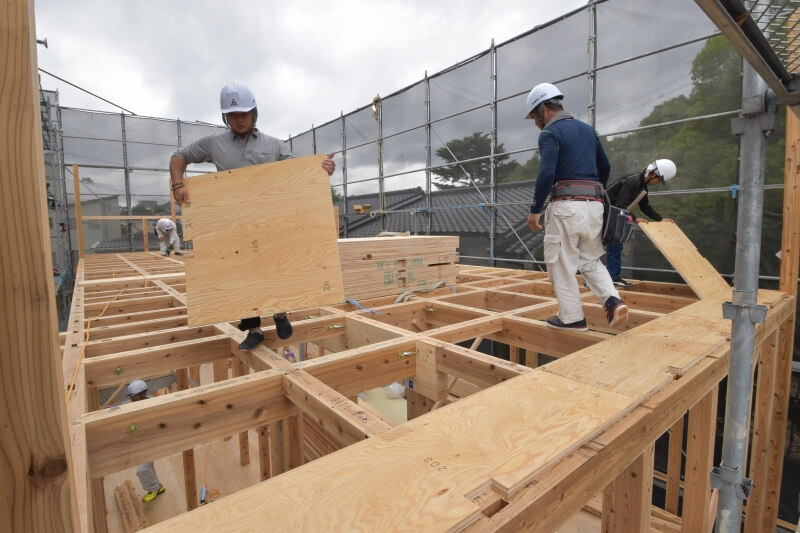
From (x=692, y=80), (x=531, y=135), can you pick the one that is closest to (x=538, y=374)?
(x=692, y=80)

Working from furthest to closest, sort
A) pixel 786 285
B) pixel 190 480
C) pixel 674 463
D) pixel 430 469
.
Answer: pixel 786 285 → pixel 674 463 → pixel 190 480 → pixel 430 469

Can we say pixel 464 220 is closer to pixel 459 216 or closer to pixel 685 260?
pixel 459 216

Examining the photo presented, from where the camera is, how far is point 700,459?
2197 mm

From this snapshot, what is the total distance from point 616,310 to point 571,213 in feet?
2.14

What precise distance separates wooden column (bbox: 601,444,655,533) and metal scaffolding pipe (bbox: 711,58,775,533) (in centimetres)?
69

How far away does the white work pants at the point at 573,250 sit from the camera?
256cm

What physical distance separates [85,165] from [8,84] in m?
17.4

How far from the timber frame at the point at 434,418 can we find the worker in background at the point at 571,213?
0.21 metres

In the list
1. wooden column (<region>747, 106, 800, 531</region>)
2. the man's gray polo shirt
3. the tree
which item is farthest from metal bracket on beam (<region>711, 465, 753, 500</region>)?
the tree

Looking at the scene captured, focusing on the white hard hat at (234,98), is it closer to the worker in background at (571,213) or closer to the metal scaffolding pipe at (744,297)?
the worker in background at (571,213)

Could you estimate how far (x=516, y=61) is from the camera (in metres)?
7.60

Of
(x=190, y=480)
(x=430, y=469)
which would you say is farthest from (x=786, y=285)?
(x=190, y=480)

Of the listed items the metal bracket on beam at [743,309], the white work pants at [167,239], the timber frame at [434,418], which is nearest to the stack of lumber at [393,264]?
the timber frame at [434,418]

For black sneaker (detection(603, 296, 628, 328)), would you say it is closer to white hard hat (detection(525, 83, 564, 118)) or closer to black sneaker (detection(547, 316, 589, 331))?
black sneaker (detection(547, 316, 589, 331))
